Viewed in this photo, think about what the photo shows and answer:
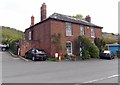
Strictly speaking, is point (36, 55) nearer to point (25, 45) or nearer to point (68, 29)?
point (25, 45)

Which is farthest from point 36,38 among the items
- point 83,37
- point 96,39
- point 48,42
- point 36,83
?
point 36,83

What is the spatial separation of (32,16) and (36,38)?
6.48 m

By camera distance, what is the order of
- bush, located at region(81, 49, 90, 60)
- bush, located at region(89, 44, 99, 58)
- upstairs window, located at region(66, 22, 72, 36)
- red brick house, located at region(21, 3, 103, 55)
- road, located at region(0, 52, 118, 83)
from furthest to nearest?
1. upstairs window, located at region(66, 22, 72, 36)
2. bush, located at region(89, 44, 99, 58)
3. red brick house, located at region(21, 3, 103, 55)
4. bush, located at region(81, 49, 90, 60)
5. road, located at region(0, 52, 118, 83)

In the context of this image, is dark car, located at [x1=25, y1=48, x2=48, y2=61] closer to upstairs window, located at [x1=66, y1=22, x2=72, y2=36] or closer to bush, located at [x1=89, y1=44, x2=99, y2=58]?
upstairs window, located at [x1=66, y1=22, x2=72, y2=36]

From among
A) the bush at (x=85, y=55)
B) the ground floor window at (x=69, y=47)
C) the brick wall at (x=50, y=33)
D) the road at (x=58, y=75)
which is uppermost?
the brick wall at (x=50, y=33)

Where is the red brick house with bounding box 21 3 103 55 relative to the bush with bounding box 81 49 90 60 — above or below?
above

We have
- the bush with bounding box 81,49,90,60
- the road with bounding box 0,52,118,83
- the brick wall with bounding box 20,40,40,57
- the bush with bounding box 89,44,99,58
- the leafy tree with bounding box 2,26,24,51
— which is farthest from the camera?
the leafy tree with bounding box 2,26,24,51

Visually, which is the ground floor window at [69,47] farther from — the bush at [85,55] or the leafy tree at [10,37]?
the leafy tree at [10,37]

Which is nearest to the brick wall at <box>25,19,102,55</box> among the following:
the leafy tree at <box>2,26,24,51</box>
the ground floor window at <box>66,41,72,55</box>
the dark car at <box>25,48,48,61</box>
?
the ground floor window at <box>66,41,72,55</box>

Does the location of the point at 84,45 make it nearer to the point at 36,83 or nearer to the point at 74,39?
the point at 74,39

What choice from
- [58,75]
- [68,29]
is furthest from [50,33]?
[58,75]

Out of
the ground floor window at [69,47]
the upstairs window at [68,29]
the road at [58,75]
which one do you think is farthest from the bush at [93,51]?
the road at [58,75]

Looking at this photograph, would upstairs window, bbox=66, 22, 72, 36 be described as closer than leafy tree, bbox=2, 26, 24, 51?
Yes

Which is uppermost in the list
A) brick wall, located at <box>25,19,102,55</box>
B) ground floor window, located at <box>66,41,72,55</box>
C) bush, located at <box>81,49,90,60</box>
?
brick wall, located at <box>25,19,102,55</box>
